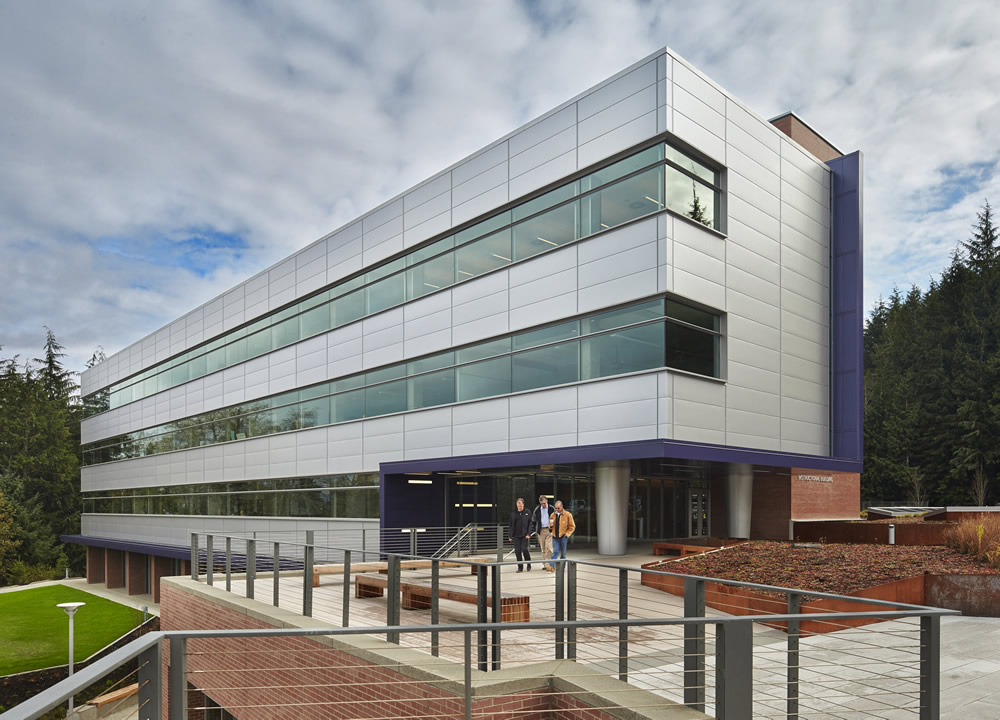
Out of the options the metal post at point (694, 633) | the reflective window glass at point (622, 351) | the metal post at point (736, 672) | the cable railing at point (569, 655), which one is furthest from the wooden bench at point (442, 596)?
the reflective window glass at point (622, 351)

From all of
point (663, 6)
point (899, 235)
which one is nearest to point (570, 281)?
point (663, 6)

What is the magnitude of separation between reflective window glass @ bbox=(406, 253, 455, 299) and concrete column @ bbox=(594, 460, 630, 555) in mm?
8466

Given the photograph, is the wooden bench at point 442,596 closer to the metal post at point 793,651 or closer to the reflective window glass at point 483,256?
the metal post at point 793,651

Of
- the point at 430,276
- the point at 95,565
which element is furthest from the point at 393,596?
the point at 95,565

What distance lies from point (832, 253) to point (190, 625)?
23500mm

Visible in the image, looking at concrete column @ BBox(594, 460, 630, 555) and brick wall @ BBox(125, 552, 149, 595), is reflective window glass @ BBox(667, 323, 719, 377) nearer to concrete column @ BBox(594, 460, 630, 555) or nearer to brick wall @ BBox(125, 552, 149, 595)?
concrete column @ BBox(594, 460, 630, 555)

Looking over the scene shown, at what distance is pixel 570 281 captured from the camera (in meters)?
22.9

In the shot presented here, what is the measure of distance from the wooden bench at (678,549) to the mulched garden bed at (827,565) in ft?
3.45

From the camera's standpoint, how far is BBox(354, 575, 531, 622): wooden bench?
33.9ft

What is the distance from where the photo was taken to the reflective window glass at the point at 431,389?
2680cm

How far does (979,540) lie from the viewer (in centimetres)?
A: 1544

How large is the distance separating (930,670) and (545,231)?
1904 cm

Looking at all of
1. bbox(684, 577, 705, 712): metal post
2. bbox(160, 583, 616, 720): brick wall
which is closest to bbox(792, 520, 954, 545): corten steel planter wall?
bbox(684, 577, 705, 712): metal post

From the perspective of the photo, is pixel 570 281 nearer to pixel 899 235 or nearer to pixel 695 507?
pixel 695 507
